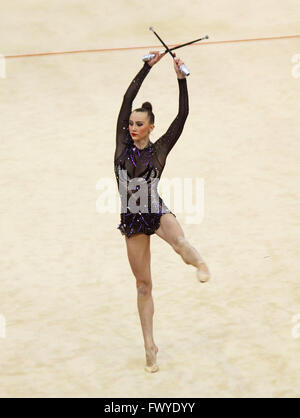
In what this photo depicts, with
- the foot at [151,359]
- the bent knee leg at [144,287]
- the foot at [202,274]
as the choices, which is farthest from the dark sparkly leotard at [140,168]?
the foot at [151,359]

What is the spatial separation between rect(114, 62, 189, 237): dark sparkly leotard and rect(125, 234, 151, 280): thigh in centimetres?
5

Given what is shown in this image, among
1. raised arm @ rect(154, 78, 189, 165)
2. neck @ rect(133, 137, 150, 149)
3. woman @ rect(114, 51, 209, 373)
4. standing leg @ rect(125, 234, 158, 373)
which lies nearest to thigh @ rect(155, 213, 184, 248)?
woman @ rect(114, 51, 209, 373)

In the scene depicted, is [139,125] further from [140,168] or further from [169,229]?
[169,229]

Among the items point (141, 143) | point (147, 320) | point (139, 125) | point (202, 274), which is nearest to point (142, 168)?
point (141, 143)

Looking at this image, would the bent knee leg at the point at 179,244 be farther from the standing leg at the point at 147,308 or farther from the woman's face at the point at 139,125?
the woman's face at the point at 139,125

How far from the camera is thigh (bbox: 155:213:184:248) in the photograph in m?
5.11

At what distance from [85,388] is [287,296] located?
79.1 inches

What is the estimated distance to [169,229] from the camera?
516 centimetres

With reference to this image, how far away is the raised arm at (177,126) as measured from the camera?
17.2ft

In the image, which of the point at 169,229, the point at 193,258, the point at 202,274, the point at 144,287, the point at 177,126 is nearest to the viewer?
the point at 202,274

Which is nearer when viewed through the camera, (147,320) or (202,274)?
(202,274)

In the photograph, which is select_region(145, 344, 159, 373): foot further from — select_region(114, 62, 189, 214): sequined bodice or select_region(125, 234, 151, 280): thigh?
select_region(114, 62, 189, 214): sequined bodice

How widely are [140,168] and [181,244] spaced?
65 centimetres
